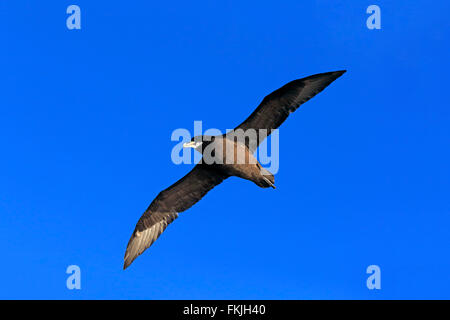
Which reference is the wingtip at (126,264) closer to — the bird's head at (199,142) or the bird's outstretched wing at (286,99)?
the bird's head at (199,142)

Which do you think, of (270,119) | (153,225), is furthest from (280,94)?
(153,225)

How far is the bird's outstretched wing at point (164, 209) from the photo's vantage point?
17219mm

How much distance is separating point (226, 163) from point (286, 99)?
2.76 metres

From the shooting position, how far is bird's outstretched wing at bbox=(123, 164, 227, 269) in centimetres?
1722

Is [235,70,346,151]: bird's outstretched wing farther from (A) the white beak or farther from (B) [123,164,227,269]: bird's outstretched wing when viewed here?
(B) [123,164,227,269]: bird's outstretched wing

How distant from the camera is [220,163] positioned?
15734 mm

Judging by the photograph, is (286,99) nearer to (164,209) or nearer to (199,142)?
(199,142)

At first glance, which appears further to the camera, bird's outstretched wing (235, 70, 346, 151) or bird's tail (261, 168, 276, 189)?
bird's outstretched wing (235, 70, 346, 151)

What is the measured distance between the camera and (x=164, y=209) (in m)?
17.5

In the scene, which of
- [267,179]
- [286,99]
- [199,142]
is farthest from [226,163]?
[286,99]

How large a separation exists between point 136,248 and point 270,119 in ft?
21.1

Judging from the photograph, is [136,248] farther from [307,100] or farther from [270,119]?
[307,100]

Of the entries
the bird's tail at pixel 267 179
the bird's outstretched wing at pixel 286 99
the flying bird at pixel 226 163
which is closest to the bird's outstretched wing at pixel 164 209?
the flying bird at pixel 226 163

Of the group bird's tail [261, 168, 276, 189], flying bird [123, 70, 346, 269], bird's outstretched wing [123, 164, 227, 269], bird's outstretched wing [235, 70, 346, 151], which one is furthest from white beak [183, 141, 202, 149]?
bird's tail [261, 168, 276, 189]
